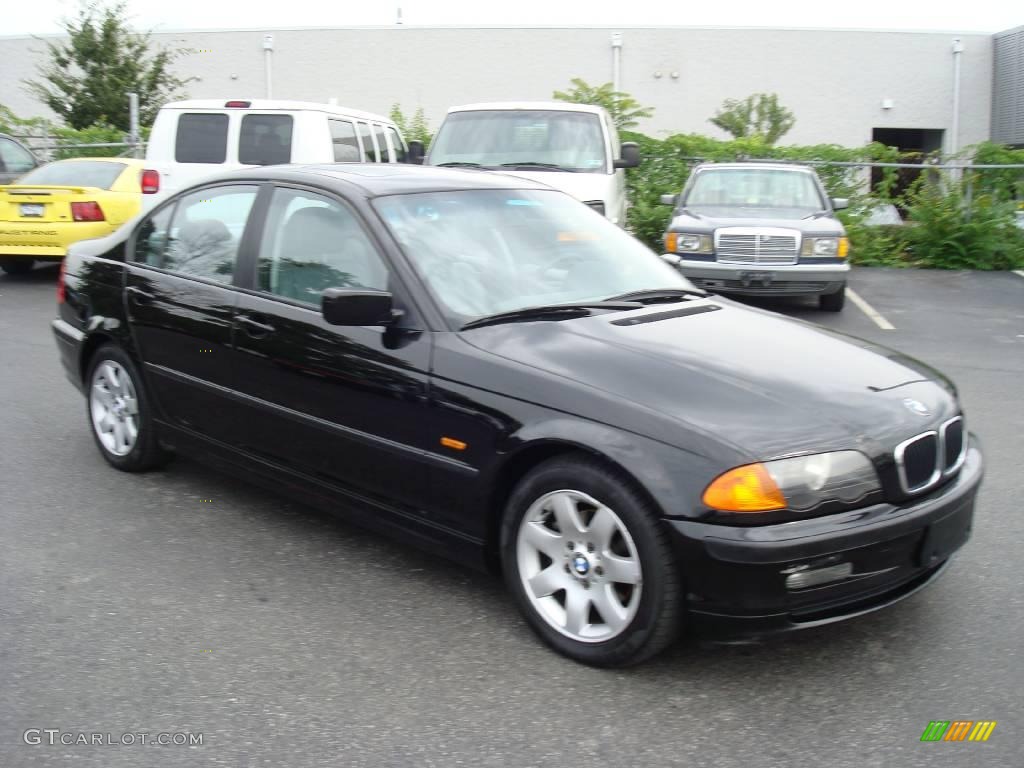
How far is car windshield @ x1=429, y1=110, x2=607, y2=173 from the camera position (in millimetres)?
11242

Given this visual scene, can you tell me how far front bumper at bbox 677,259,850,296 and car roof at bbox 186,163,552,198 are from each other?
18.9 feet

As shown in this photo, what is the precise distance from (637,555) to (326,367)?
154 centimetres

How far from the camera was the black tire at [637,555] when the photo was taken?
3.25m

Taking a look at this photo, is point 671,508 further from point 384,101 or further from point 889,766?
point 384,101

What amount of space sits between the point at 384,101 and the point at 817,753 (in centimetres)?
3174

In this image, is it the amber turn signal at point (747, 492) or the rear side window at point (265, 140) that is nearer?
the amber turn signal at point (747, 492)

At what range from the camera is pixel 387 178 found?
4586 mm

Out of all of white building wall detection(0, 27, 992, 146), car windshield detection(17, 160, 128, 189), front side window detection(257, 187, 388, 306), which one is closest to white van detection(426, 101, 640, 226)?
car windshield detection(17, 160, 128, 189)

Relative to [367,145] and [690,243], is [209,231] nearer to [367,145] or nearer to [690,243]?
[690,243]

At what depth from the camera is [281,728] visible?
3.11 m

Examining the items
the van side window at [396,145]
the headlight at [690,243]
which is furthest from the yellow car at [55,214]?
the headlight at [690,243]

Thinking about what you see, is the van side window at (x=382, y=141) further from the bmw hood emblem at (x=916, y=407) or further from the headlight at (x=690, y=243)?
the bmw hood emblem at (x=916, y=407)

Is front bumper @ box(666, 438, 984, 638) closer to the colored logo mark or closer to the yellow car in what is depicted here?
the colored logo mark

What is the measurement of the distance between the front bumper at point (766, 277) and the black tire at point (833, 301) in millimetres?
582
